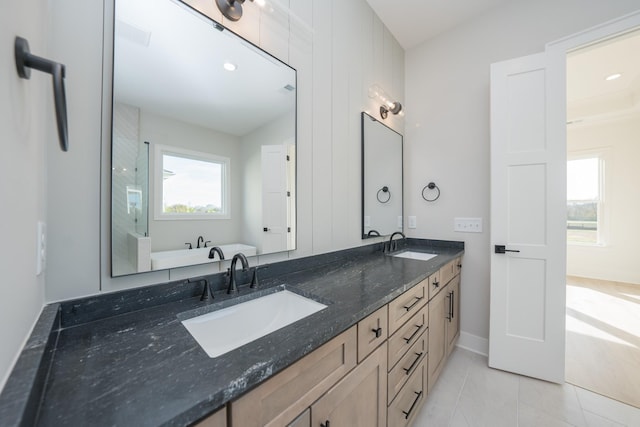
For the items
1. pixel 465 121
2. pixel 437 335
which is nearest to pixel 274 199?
pixel 437 335

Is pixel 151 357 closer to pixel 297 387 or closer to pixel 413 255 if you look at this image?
pixel 297 387

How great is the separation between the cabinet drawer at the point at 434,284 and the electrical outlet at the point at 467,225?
86 centimetres

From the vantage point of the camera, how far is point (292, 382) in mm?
673

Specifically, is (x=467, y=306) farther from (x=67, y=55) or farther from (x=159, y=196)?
(x=67, y=55)

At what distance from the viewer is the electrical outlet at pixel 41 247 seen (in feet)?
2.08

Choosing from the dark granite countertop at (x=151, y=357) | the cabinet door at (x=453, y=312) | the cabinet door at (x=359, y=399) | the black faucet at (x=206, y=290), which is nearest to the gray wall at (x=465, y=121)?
the cabinet door at (x=453, y=312)

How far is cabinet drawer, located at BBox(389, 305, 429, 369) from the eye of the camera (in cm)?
112

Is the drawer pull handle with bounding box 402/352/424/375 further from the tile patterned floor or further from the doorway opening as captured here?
the doorway opening

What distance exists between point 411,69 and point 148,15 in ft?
8.33

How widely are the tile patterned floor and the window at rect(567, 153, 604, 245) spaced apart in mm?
4146

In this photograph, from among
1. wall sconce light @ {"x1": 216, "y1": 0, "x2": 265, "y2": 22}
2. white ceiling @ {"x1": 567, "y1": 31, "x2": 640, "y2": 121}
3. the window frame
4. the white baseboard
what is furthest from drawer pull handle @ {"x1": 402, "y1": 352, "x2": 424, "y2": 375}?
the window frame

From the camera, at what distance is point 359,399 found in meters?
0.92

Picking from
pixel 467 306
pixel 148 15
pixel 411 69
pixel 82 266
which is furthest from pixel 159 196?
pixel 411 69

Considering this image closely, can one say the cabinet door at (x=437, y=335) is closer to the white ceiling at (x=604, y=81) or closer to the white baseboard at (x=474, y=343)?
the white baseboard at (x=474, y=343)
